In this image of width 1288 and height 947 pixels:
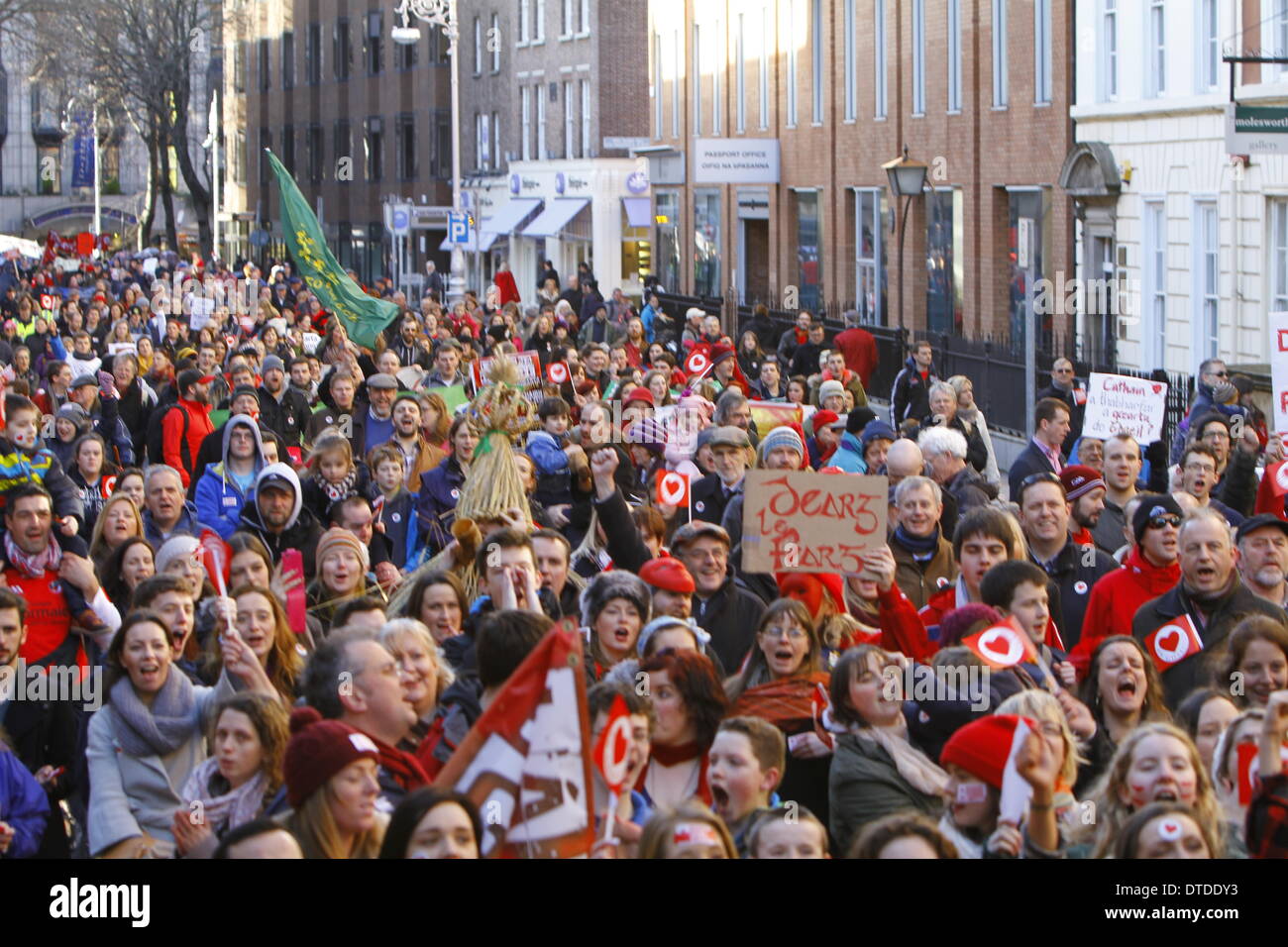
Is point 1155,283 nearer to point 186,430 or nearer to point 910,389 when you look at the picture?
point 910,389

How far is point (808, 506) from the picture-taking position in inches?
333

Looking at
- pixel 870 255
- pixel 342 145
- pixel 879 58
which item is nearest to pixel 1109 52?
pixel 879 58

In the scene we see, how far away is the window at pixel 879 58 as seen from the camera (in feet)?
123

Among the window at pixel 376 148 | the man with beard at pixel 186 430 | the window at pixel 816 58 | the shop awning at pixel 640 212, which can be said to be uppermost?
the window at pixel 376 148

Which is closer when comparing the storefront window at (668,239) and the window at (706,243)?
the window at (706,243)

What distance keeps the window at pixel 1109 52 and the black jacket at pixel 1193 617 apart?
20754 mm

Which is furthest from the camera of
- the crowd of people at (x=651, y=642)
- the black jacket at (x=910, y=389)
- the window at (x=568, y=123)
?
the window at (x=568, y=123)

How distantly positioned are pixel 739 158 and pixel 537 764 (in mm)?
38362

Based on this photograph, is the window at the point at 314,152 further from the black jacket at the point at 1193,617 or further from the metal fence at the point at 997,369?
the black jacket at the point at 1193,617

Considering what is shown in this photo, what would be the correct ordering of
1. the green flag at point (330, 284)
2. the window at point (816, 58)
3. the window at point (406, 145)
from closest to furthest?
the green flag at point (330, 284), the window at point (816, 58), the window at point (406, 145)

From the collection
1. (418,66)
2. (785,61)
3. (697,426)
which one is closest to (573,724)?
(697,426)

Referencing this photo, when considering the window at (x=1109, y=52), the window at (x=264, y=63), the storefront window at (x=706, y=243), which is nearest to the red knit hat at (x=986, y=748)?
the window at (x=1109, y=52)

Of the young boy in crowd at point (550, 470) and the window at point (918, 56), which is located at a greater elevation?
the window at point (918, 56)

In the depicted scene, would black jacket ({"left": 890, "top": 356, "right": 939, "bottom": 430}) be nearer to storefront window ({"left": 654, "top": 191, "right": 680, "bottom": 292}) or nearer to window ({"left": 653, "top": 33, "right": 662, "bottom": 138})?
storefront window ({"left": 654, "top": 191, "right": 680, "bottom": 292})
